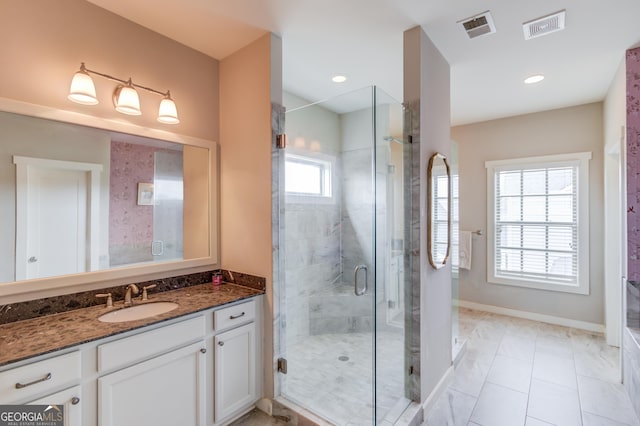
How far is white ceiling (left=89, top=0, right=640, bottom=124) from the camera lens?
6.30ft

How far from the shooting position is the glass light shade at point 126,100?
1.92 metres

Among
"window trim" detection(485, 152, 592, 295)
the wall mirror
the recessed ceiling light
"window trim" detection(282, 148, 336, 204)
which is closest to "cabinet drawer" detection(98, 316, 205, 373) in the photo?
"window trim" detection(282, 148, 336, 204)

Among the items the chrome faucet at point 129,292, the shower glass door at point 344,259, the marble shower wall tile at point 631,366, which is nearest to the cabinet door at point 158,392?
the chrome faucet at point 129,292

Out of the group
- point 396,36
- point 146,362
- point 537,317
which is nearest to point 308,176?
point 396,36

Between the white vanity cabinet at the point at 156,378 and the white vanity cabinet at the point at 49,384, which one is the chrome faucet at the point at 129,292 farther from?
the white vanity cabinet at the point at 49,384

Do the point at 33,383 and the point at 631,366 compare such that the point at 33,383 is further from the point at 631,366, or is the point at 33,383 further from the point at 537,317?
the point at 537,317

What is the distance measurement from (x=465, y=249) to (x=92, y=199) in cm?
442

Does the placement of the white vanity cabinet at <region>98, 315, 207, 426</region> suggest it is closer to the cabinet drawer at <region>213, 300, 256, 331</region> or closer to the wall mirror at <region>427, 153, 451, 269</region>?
the cabinet drawer at <region>213, 300, 256, 331</region>

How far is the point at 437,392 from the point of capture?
7.59 feet

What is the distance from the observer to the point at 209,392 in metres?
1.89

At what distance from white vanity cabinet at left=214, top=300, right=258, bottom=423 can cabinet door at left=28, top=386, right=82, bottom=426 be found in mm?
708

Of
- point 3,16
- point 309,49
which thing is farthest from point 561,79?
point 3,16

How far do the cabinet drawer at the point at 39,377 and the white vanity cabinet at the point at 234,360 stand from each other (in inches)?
29.0

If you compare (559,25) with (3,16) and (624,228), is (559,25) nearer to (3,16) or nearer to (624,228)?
(624,228)
